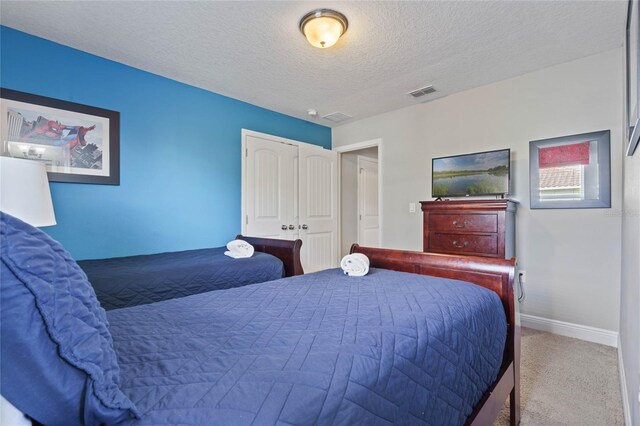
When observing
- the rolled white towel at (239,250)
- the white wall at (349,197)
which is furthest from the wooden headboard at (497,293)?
the white wall at (349,197)

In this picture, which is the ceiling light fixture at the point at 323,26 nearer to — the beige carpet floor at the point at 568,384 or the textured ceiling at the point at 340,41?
the textured ceiling at the point at 340,41

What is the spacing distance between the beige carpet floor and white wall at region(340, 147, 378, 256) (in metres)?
2.91

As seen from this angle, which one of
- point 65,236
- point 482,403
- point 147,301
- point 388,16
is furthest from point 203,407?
point 65,236

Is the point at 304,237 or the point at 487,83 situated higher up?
the point at 487,83

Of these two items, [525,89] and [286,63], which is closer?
[286,63]

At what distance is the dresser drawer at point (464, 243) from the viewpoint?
2697mm

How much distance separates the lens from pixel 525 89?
9.75ft

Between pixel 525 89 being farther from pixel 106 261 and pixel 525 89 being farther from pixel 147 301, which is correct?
pixel 106 261

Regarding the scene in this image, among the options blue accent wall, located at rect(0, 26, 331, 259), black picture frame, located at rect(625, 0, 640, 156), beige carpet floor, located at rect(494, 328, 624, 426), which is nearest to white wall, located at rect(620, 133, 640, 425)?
black picture frame, located at rect(625, 0, 640, 156)

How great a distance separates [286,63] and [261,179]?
143 cm

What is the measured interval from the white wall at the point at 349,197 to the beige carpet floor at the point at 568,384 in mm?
2915

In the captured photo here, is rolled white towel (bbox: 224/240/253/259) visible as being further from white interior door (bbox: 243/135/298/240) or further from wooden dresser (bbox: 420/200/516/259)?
wooden dresser (bbox: 420/200/516/259)

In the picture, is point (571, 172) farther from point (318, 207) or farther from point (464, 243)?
point (318, 207)

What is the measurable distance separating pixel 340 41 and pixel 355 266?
1.79 meters
